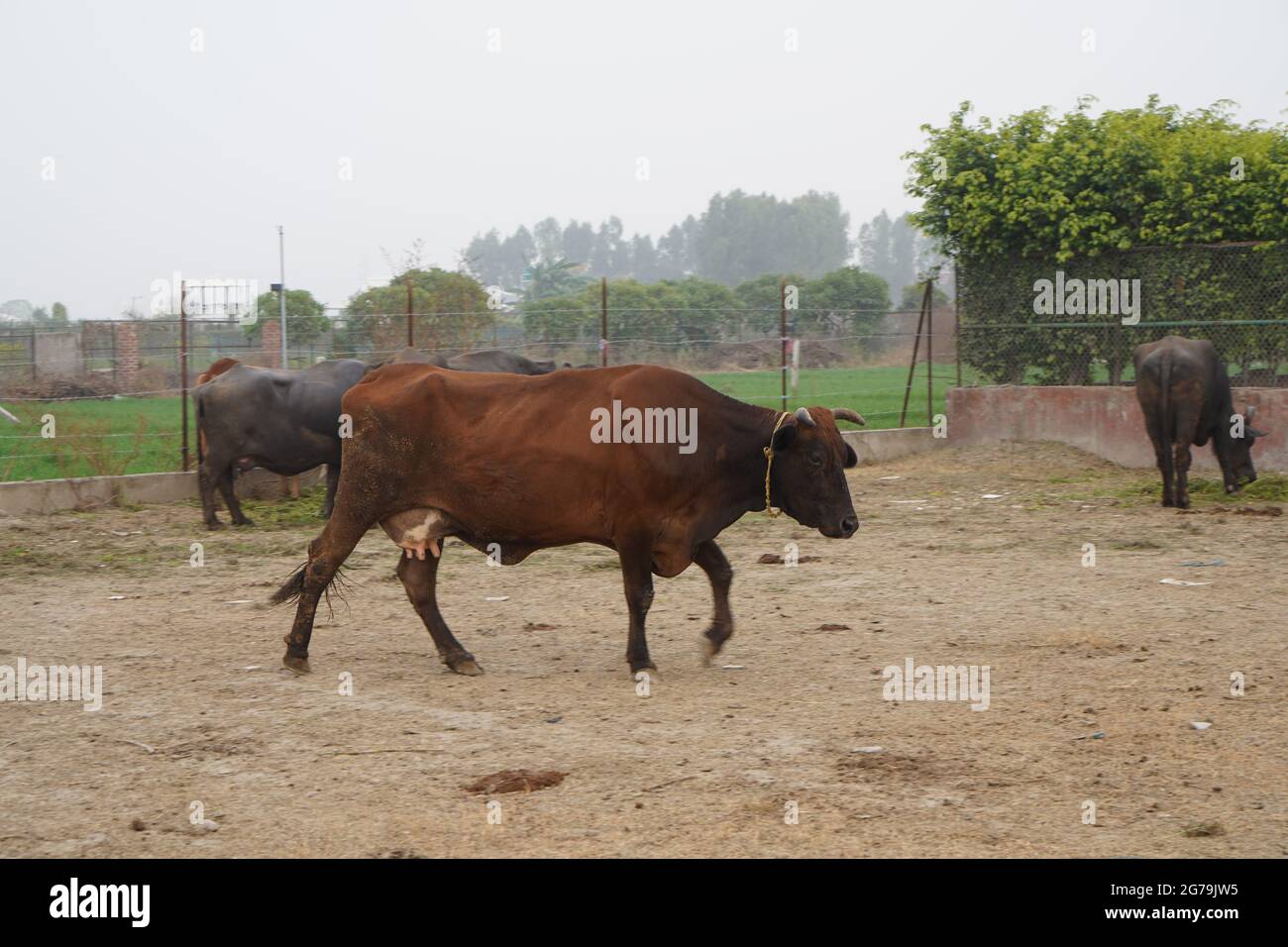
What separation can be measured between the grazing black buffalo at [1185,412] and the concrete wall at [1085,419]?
56.9 inches

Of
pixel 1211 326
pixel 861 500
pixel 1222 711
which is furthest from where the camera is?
pixel 1211 326

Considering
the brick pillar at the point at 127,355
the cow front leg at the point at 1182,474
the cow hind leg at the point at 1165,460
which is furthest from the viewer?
the brick pillar at the point at 127,355

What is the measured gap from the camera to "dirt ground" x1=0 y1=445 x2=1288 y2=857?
4973 mm

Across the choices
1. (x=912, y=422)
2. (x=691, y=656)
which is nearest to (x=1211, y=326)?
(x=912, y=422)

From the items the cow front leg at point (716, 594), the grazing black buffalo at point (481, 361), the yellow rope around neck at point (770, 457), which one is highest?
the grazing black buffalo at point (481, 361)

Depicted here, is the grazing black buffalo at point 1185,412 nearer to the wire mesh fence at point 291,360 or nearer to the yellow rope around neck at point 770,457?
the wire mesh fence at point 291,360

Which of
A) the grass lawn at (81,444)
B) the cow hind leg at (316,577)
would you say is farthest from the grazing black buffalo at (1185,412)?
the grass lawn at (81,444)

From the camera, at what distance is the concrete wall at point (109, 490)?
14289 millimetres

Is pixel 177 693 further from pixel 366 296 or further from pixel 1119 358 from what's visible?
pixel 366 296

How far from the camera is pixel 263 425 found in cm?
1412

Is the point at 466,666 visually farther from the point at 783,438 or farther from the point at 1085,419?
the point at 1085,419

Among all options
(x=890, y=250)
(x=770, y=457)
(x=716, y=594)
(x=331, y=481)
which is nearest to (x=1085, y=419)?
(x=331, y=481)
